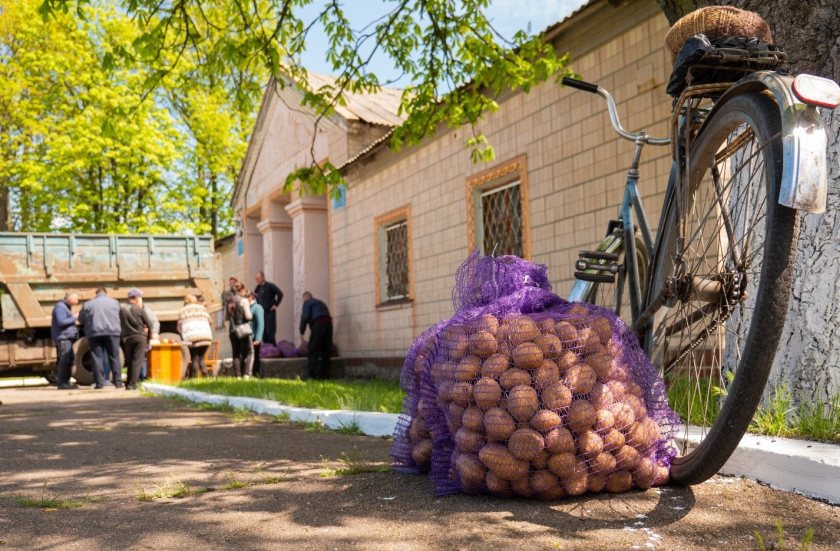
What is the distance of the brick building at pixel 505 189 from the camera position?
311 inches

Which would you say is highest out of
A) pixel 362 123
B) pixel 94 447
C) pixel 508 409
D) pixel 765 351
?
pixel 362 123

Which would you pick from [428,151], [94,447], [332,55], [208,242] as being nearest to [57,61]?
[208,242]

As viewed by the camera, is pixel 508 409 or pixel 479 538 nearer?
pixel 479 538

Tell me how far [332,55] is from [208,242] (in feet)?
33.6

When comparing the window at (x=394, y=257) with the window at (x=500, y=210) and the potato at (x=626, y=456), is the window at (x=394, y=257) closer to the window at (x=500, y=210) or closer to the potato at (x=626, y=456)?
the window at (x=500, y=210)

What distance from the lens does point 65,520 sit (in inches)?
122

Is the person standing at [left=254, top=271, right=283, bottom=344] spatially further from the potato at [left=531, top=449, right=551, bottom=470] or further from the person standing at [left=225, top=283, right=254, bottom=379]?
the potato at [left=531, top=449, right=551, bottom=470]

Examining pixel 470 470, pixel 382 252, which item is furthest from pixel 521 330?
pixel 382 252

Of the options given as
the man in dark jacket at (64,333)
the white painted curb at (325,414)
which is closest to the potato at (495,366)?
the white painted curb at (325,414)

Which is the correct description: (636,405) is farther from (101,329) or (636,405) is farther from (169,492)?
(101,329)

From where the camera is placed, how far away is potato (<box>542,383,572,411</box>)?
2.83 m

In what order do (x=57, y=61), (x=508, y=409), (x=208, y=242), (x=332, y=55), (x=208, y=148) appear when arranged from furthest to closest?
(x=208, y=148)
(x=57, y=61)
(x=208, y=242)
(x=332, y=55)
(x=508, y=409)

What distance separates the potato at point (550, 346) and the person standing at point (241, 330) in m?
11.2

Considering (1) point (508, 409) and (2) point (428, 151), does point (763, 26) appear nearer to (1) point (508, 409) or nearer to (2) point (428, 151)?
(1) point (508, 409)
